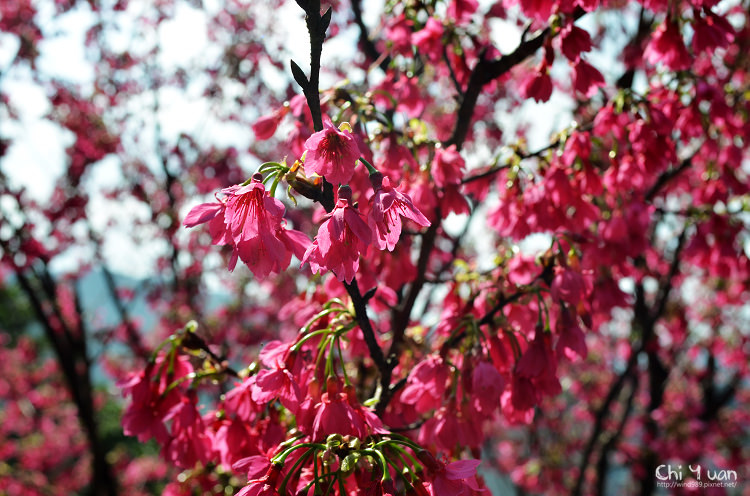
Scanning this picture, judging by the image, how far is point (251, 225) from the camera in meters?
1.04

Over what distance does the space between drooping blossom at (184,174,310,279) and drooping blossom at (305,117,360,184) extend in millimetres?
122

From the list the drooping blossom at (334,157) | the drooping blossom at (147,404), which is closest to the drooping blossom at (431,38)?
the drooping blossom at (334,157)

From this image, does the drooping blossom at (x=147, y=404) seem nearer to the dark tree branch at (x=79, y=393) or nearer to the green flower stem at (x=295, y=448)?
the green flower stem at (x=295, y=448)

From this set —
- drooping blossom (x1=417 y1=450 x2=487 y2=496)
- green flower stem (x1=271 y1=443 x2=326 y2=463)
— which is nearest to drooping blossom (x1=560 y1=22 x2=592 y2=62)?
drooping blossom (x1=417 y1=450 x2=487 y2=496)

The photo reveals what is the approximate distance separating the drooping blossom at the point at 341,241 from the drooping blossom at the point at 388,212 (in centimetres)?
4

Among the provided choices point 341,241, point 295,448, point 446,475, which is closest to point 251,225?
point 341,241

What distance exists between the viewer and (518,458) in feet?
25.1

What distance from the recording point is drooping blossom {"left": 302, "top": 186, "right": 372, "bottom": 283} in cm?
100

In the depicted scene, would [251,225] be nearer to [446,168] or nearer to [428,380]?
[428,380]

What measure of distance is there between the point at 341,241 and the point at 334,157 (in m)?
0.19

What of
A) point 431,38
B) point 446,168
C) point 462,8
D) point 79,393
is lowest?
point 446,168

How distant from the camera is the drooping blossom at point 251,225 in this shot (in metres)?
1.02

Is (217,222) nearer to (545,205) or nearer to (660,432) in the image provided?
(545,205)

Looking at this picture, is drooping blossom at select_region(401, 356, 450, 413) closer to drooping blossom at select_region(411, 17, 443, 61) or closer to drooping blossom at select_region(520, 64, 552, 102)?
drooping blossom at select_region(520, 64, 552, 102)
